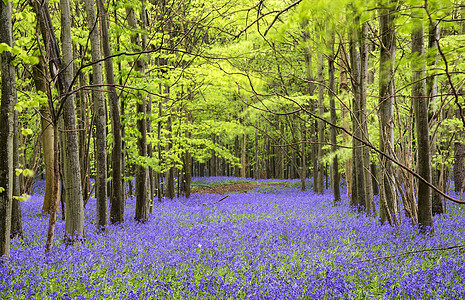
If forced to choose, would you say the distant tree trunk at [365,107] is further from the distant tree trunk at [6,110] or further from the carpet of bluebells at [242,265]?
the distant tree trunk at [6,110]

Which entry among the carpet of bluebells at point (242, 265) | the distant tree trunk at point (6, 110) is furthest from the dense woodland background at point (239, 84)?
the carpet of bluebells at point (242, 265)

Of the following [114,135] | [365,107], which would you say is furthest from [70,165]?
[365,107]

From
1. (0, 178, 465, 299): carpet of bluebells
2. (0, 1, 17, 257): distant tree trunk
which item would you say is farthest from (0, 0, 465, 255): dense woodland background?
(0, 178, 465, 299): carpet of bluebells

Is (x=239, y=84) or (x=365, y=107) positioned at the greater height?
(x=239, y=84)

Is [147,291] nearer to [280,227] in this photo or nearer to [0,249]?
[0,249]

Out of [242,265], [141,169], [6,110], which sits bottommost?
[242,265]

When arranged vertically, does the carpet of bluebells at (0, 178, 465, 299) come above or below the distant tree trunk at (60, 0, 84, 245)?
below

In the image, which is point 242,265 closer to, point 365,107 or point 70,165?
point 70,165

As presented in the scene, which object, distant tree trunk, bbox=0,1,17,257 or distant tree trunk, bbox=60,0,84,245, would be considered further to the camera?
distant tree trunk, bbox=60,0,84,245

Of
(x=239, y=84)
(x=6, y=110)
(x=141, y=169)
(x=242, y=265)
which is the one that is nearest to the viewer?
(x=6, y=110)

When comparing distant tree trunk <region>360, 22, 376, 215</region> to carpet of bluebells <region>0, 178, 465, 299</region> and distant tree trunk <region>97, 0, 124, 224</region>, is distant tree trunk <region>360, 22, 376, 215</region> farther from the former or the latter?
distant tree trunk <region>97, 0, 124, 224</region>

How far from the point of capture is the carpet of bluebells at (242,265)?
3912mm

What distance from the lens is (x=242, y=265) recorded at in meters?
4.81

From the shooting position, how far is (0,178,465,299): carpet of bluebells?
3.91 m
